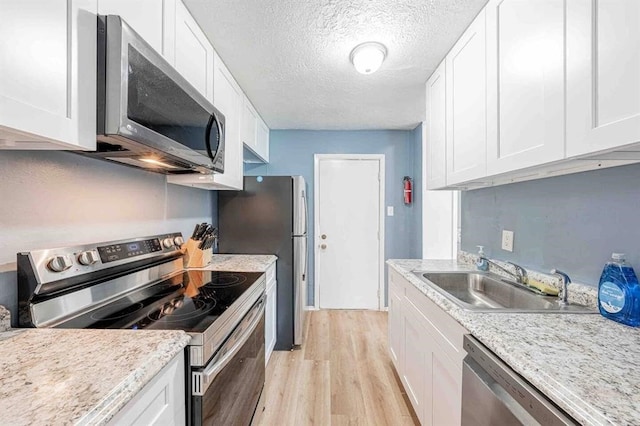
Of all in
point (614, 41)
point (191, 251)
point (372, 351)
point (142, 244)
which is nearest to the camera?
point (614, 41)

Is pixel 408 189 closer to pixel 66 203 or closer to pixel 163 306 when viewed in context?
pixel 163 306

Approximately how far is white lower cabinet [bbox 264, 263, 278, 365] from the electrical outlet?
63.7 inches

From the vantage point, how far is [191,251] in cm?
190

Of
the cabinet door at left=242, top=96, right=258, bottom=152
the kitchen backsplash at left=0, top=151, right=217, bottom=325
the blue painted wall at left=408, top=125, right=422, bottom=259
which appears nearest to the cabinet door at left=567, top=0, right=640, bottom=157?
the kitchen backsplash at left=0, top=151, right=217, bottom=325

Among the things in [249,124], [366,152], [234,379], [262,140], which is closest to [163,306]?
[234,379]

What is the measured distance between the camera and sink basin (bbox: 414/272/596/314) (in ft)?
3.85

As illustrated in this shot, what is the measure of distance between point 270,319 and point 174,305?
1319mm

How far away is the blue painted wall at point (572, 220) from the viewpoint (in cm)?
103

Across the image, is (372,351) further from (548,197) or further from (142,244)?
(142,244)

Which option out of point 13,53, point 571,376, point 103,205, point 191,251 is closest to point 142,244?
point 103,205

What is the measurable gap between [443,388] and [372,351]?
1.42 metres

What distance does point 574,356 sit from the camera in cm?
75

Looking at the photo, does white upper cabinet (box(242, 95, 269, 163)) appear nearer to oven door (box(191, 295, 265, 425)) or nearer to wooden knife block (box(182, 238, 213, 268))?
wooden knife block (box(182, 238, 213, 268))

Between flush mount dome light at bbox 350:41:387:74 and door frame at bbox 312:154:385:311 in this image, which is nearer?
flush mount dome light at bbox 350:41:387:74
